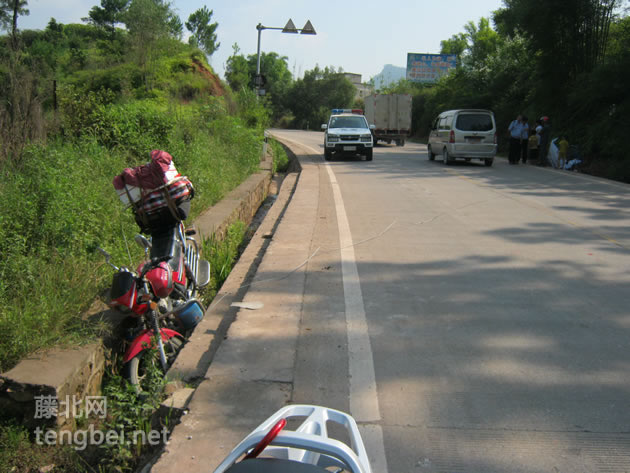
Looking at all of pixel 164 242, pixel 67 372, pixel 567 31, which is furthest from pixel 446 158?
pixel 67 372

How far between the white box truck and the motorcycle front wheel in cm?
3112

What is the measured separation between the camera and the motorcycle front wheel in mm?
4031

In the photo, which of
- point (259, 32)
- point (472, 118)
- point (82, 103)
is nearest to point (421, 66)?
point (259, 32)

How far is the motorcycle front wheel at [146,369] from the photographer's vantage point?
403cm

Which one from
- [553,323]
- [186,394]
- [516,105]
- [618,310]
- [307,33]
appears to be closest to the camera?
[186,394]

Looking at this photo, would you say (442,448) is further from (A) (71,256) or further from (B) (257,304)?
(A) (71,256)

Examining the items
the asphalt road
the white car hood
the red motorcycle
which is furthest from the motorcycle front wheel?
the white car hood

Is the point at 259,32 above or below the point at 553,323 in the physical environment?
above

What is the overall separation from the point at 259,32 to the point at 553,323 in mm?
A: 26084

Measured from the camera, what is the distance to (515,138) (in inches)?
820

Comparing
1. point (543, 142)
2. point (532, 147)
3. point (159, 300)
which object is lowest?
point (159, 300)

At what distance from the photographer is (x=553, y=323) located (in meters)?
4.98

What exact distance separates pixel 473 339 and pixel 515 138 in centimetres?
1781

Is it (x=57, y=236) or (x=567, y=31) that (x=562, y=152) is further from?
(x=57, y=236)
